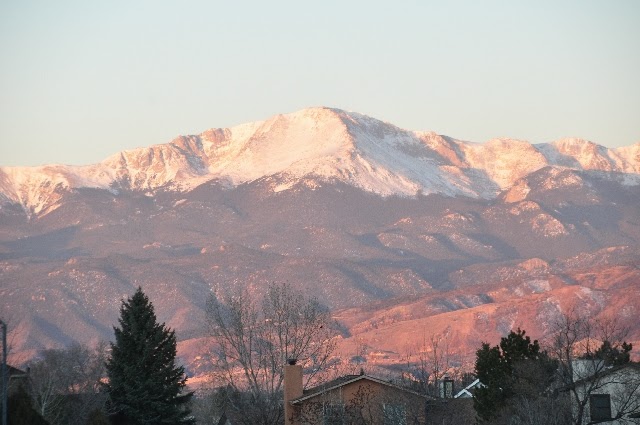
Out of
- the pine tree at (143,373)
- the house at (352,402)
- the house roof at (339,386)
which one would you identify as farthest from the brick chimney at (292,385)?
the pine tree at (143,373)

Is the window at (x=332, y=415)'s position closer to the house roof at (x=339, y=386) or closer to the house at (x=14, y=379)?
the house roof at (x=339, y=386)

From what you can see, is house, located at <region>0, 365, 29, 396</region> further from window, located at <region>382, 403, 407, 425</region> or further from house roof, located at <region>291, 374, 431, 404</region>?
window, located at <region>382, 403, 407, 425</region>

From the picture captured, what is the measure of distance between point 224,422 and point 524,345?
21020 mm

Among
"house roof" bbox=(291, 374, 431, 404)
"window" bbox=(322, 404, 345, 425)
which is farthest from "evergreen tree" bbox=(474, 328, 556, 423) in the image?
"window" bbox=(322, 404, 345, 425)

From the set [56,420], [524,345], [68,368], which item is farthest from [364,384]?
[68,368]

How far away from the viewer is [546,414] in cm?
5262

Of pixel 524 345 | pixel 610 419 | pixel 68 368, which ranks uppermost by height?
pixel 68 368

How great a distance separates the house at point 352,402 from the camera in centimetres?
5444

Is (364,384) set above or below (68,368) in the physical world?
below

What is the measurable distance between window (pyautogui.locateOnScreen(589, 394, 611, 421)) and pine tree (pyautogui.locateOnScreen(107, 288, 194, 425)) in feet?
52.7

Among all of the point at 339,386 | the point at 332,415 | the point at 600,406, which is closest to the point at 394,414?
the point at 332,415

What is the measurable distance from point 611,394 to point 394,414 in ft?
25.6

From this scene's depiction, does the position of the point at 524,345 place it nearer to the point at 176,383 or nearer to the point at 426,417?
the point at 426,417

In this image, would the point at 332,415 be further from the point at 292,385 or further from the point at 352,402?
the point at 292,385
